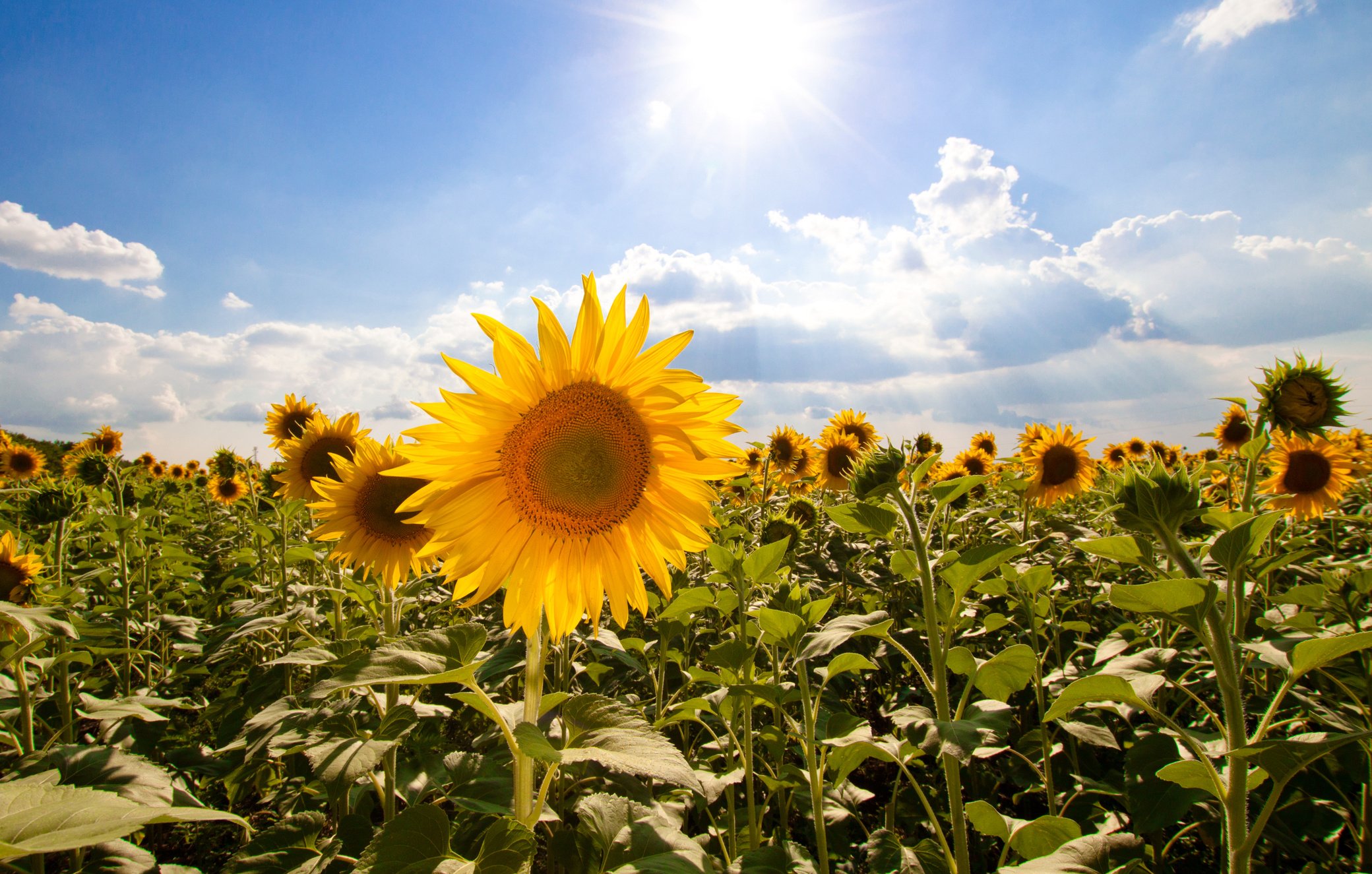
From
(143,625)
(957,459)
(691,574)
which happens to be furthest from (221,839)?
(957,459)

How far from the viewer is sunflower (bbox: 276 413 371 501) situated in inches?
140

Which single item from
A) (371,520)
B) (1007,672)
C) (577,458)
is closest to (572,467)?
(577,458)

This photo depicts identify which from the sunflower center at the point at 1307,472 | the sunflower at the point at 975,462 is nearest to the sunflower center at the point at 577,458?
the sunflower center at the point at 1307,472

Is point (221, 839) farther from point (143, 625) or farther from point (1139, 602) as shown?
point (1139, 602)

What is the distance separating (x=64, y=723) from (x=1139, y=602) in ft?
13.5

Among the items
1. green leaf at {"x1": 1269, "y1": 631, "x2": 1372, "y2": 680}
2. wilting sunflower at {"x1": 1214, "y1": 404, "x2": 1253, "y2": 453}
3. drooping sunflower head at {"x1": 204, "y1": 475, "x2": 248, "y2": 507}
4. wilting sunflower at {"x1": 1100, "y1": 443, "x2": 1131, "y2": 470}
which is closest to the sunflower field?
green leaf at {"x1": 1269, "y1": 631, "x2": 1372, "y2": 680}

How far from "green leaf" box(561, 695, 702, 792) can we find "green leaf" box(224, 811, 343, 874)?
104cm

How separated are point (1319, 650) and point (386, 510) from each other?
2959 millimetres

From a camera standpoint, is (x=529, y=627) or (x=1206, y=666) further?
(x=1206, y=666)

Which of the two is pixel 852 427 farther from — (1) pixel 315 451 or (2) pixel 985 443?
(1) pixel 315 451

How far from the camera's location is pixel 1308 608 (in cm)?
336

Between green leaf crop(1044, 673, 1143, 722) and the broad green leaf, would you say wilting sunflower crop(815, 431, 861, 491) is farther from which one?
green leaf crop(1044, 673, 1143, 722)

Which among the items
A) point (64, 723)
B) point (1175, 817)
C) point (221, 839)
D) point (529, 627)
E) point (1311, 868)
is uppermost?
point (529, 627)

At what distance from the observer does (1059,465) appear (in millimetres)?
6207
